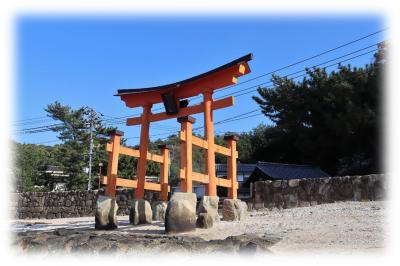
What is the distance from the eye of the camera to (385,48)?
1589 centimetres

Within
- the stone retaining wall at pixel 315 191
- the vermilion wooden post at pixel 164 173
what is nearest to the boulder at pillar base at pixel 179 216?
the vermilion wooden post at pixel 164 173

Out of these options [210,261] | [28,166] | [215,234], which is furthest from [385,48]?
[28,166]

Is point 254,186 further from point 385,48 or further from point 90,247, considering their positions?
point 385,48

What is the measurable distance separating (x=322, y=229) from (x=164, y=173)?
5.77m

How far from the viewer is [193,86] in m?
10.1

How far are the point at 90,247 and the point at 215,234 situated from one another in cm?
239

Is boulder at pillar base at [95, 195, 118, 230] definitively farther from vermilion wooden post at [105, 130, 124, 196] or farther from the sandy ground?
vermilion wooden post at [105, 130, 124, 196]

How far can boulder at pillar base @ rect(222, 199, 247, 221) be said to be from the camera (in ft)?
31.5

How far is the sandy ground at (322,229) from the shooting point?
5.45m

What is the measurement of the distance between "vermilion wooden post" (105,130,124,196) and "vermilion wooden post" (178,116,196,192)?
2291 millimetres

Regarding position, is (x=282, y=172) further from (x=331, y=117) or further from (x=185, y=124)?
(x=185, y=124)

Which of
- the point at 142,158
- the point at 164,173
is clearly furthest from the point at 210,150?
the point at 164,173

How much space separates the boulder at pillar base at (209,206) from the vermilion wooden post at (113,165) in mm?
2660

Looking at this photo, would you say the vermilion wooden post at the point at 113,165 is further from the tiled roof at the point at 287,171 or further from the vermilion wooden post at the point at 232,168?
the tiled roof at the point at 287,171
